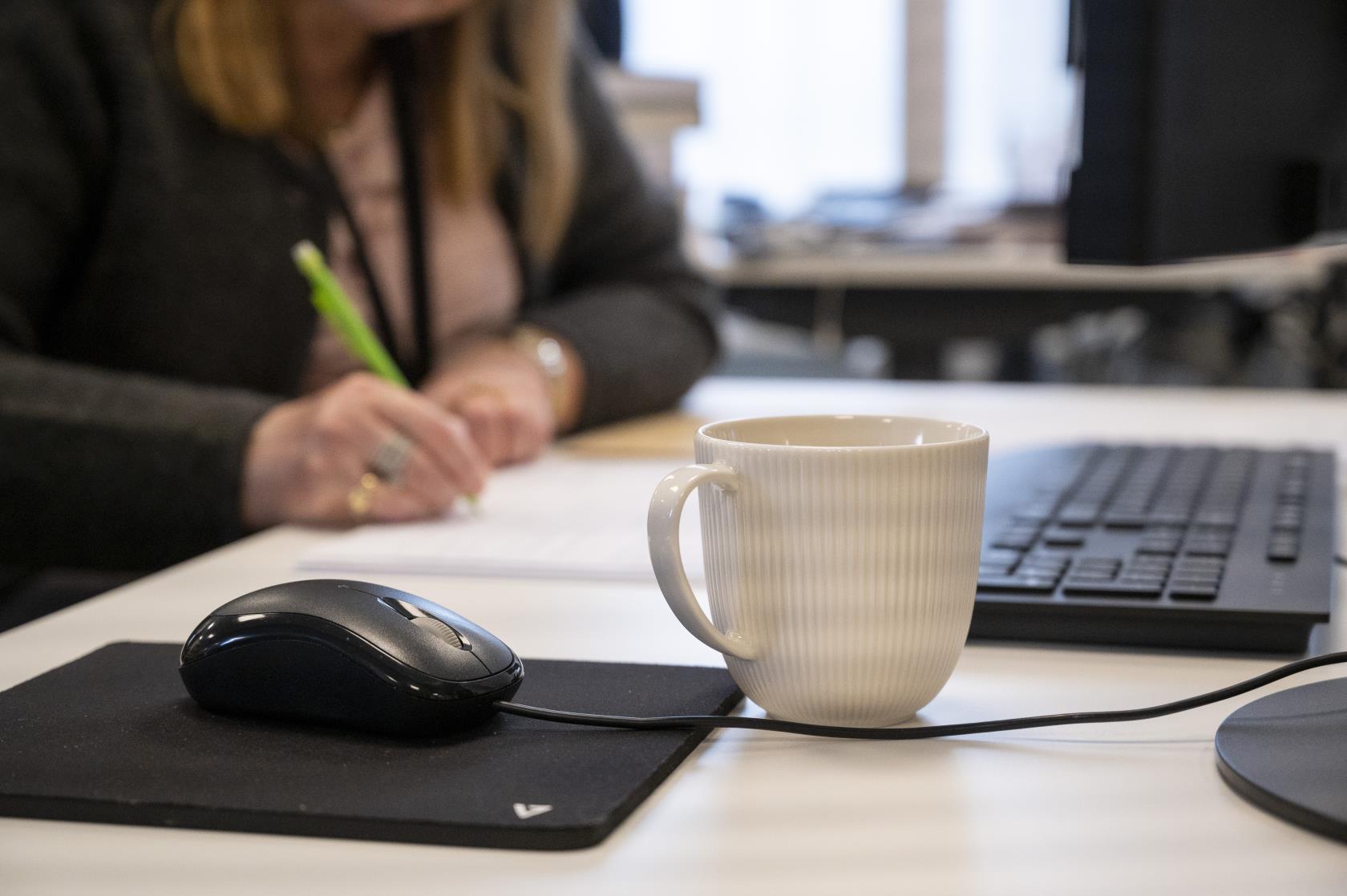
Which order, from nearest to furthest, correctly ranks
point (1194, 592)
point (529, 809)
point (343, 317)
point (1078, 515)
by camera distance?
point (529, 809) < point (1194, 592) < point (1078, 515) < point (343, 317)

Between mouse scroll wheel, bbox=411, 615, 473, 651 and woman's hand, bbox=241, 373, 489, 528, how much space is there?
334 mm

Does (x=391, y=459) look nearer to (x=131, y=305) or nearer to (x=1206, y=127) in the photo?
(x=131, y=305)

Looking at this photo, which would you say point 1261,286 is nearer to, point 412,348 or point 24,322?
point 412,348

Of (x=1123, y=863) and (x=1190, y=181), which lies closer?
(x=1123, y=863)

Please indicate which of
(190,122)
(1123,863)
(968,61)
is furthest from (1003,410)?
(968,61)

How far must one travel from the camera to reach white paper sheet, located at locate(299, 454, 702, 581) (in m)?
0.61

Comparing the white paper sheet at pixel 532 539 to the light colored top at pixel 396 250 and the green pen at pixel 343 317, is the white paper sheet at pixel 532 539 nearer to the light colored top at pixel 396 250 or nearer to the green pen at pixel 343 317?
the green pen at pixel 343 317

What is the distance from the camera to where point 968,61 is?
4.30 m

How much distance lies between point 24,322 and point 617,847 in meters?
0.74

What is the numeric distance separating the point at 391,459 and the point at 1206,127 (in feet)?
1.54

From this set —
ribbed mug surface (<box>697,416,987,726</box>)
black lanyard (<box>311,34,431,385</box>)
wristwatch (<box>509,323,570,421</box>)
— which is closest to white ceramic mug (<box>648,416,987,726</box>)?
ribbed mug surface (<box>697,416,987,726</box>)

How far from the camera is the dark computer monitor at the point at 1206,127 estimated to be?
0.61 metres

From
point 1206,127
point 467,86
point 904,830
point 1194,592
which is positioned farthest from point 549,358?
point 904,830

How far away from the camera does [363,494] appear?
723 millimetres
